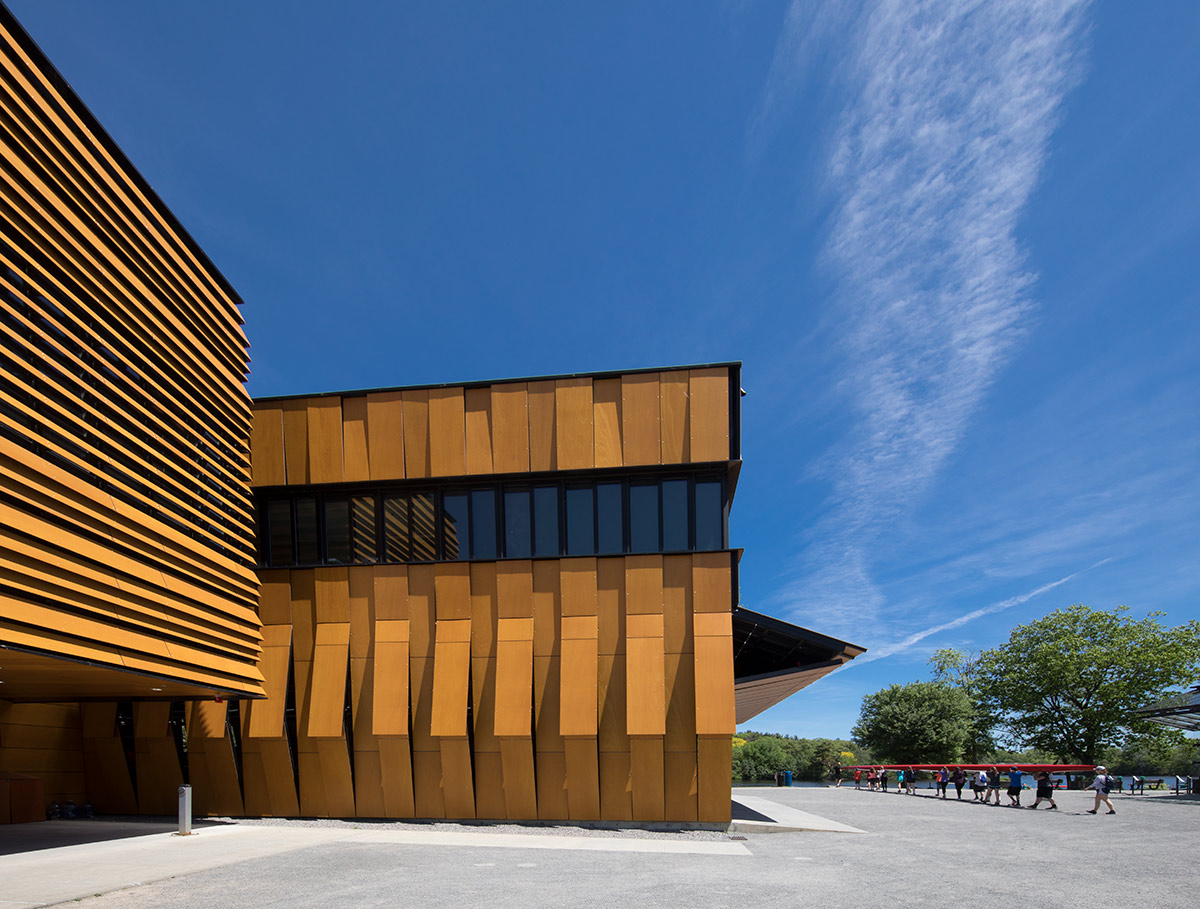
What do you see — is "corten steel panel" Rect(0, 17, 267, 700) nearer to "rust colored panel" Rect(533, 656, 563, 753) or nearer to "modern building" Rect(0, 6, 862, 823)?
"modern building" Rect(0, 6, 862, 823)

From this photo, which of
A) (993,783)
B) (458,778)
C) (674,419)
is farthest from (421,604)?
(993,783)

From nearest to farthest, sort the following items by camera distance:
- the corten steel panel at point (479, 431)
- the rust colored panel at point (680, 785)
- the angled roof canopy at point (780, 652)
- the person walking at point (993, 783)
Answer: the rust colored panel at point (680, 785) → the corten steel panel at point (479, 431) → the angled roof canopy at point (780, 652) → the person walking at point (993, 783)

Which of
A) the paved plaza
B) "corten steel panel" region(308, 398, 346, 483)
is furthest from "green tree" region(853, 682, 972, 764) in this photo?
"corten steel panel" region(308, 398, 346, 483)

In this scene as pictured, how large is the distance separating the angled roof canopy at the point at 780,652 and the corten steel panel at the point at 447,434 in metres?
8.65

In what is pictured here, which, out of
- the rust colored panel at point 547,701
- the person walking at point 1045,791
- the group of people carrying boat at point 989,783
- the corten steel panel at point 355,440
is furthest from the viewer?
the person walking at point 1045,791

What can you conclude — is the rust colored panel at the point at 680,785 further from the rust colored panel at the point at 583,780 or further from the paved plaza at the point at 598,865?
the rust colored panel at the point at 583,780

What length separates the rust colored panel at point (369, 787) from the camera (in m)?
18.2

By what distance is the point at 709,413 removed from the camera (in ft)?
60.8

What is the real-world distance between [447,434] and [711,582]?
314 inches

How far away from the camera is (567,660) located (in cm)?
1791

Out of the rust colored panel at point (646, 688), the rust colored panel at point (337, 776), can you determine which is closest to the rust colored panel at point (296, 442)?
the rust colored panel at point (337, 776)

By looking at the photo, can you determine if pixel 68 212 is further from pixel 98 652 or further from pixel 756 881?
pixel 756 881

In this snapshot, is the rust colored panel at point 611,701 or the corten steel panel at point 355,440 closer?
the rust colored panel at point 611,701

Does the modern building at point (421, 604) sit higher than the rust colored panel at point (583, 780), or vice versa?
the modern building at point (421, 604)
